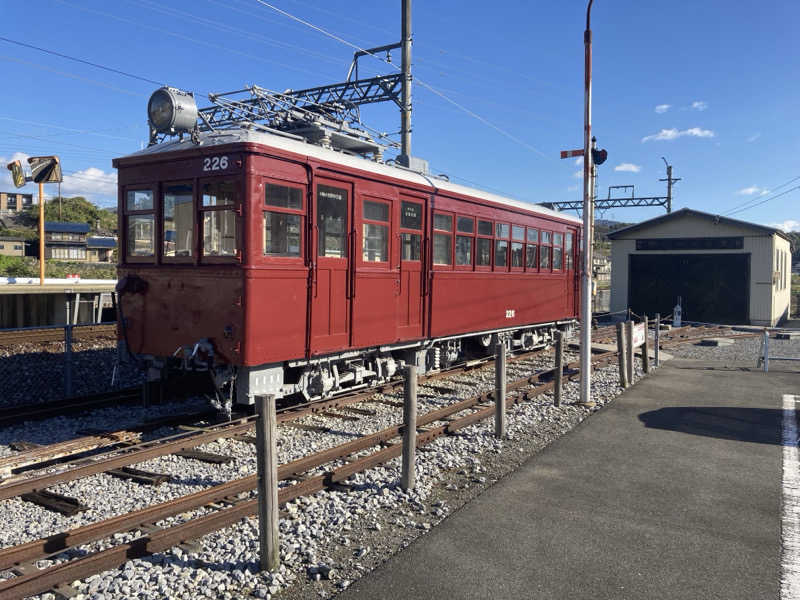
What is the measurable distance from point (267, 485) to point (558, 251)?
40.4ft

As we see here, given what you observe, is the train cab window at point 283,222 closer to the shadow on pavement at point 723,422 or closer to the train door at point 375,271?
the train door at point 375,271

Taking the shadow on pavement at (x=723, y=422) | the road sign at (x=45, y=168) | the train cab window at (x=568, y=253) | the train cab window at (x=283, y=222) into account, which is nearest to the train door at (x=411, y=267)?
the train cab window at (x=283, y=222)

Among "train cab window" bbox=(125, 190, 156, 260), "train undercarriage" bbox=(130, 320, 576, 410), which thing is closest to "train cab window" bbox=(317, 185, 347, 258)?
"train undercarriage" bbox=(130, 320, 576, 410)

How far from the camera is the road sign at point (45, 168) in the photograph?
1642cm

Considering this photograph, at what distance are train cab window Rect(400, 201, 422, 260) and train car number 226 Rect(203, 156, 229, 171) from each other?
10.2 ft

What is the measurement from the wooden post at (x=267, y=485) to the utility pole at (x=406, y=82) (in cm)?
1330

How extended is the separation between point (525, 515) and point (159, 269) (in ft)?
17.8

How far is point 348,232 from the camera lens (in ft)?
27.8

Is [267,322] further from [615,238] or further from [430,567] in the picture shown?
[615,238]

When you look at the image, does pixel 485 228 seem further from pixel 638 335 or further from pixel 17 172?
pixel 17 172

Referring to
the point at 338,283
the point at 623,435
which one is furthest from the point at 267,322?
the point at 623,435

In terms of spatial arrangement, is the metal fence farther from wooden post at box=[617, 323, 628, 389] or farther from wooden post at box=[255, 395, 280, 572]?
wooden post at box=[617, 323, 628, 389]

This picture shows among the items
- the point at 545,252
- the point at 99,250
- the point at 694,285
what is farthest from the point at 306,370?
the point at 99,250

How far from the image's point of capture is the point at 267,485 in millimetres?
4348
